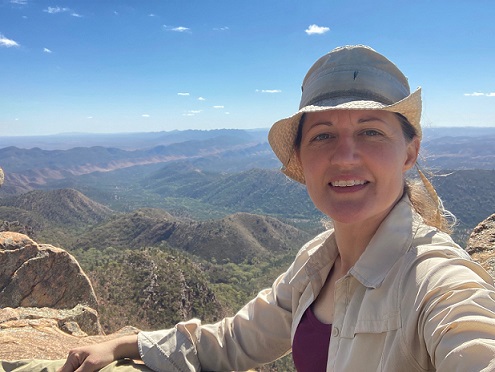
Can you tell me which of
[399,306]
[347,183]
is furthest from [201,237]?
[399,306]

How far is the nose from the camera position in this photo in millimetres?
1813

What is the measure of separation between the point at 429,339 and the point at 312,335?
34.6 inches

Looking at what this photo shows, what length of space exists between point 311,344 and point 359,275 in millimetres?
555

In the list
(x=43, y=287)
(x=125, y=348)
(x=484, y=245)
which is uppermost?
(x=484, y=245)

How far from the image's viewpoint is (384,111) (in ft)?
6.05

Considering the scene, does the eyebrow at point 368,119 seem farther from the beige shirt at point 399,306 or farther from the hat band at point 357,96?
the beige shirt at point 399,306

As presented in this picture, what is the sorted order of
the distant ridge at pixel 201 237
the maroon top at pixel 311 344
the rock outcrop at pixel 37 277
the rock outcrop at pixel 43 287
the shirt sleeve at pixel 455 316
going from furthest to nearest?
the distant ridge at pixel 201 237 < the rock outcrop at pixel 37 277 < the rock outcrop at pixel 43 287 < the maroon top at pixel 311 344 < the shirt sleeve at pixel 455 316

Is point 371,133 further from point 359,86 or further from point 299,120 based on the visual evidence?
point 299,120

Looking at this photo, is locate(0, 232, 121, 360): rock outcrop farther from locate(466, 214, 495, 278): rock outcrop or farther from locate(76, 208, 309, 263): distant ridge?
locate(76, 208, 309, 263): distant ridge

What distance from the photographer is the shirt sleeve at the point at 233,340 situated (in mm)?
2551

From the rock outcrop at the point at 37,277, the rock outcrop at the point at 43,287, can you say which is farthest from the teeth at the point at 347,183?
the rock outcrop at the point at 37,277

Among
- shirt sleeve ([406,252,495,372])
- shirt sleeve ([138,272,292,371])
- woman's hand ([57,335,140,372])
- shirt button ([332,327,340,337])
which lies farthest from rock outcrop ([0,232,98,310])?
shirt sleeve ([406,252,495,372])

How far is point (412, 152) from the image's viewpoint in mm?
2051

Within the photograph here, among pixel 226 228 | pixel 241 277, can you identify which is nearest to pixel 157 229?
pixel 226 228
